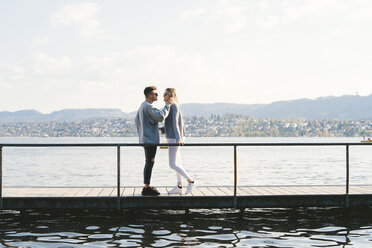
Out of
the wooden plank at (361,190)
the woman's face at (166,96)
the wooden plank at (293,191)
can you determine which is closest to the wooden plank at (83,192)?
the woman's face at (166,96)

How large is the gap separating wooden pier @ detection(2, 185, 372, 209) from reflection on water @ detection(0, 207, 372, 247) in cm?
36

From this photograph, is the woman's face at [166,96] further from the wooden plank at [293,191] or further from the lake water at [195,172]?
the lake water at [195,172]

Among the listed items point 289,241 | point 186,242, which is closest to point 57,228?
point 186,242

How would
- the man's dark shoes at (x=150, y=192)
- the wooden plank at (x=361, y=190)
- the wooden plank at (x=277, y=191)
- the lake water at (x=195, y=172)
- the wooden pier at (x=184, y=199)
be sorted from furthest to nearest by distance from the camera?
1. the lake water at (x=195, y=172)
2. the wooden plank at (x=361, y=190)
3. the wooden plank at (x=277, y=191)
4. the man's dark shoes at (x=150, y=192)
5. the wooden pier at (x=184, y=199)

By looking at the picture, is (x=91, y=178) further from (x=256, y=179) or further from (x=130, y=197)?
(x=130, y=197)

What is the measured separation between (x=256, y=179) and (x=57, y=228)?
24649 millimetres

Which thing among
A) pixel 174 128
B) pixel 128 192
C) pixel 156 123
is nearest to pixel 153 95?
pixel 156 123

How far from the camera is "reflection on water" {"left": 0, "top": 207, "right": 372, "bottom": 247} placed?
8.30 metres

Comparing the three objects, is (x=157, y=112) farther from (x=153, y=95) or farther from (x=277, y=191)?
(x=277, y=191)

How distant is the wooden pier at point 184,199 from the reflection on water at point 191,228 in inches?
14.3

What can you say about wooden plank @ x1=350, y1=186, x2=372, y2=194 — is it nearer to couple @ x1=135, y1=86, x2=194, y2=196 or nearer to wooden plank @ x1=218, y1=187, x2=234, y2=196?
wooden plank @ x1=218, y1=187, x2=234, y2=196

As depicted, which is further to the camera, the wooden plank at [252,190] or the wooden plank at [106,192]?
the wooden plank at [252,190]

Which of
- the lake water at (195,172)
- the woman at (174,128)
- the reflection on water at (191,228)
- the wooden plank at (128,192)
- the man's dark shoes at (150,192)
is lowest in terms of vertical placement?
the lake water at (195,172)

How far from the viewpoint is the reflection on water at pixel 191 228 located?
8.30 metres
